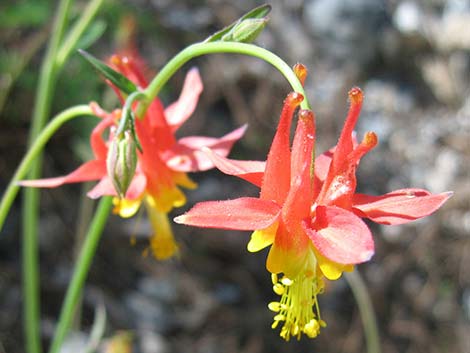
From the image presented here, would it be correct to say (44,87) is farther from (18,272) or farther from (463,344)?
(463,344)

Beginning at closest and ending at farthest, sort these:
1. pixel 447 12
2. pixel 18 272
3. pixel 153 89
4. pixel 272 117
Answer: pixel 153 89 → pixel 18 272 → pixel 272 117 → pixel 447 12

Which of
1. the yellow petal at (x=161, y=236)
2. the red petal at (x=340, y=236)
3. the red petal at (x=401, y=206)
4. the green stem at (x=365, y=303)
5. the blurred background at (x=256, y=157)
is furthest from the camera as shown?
the blurred background at (x=256, y=157)

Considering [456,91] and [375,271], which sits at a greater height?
[456,91]

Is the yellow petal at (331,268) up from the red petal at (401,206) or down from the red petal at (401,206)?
down

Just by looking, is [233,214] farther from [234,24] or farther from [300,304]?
[234,24]

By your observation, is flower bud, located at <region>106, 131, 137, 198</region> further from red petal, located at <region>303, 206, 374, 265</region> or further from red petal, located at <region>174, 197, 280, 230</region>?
red petal, located at <region>303, 206, 374, 265</region>

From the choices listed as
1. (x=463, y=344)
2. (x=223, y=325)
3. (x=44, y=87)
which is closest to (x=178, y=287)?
(x=223, y=325)

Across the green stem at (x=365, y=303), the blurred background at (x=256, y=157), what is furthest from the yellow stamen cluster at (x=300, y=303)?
the blurred background at (x=256, y=157)

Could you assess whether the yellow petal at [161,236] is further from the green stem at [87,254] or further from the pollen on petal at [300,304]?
the pollen on petal at [300,304]
